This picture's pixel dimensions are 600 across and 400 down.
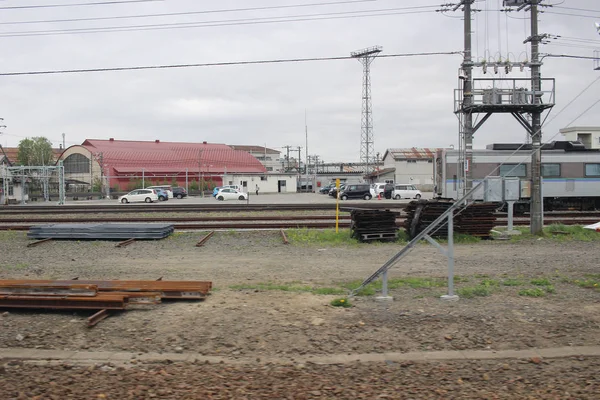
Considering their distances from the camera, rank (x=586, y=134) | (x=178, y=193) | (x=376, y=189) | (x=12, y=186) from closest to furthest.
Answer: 1. (x=376, y=189)
2. (x=12, y=186)
3. (x=586, y=134)
4. (x=178, y=193)

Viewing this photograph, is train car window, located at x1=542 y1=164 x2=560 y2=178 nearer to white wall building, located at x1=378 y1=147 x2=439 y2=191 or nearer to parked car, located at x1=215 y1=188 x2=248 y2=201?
parked car, located at x1=215 y1=188 x2=248 y2=201

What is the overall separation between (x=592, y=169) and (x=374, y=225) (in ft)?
62.2

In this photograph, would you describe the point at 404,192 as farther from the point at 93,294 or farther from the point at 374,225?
the point at 93,294

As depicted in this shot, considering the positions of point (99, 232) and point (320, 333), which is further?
point (99, 232)

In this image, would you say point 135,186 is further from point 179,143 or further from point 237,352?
point 237,352

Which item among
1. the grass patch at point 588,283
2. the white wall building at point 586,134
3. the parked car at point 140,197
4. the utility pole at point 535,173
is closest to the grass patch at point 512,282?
the grass patch at point 588,283

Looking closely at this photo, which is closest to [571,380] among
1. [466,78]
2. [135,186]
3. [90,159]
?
[466,78]

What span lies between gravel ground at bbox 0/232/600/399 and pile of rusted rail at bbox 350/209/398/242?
12.6ft

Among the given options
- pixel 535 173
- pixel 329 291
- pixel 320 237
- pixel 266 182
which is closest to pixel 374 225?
pixel 320 237

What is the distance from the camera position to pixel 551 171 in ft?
90.6

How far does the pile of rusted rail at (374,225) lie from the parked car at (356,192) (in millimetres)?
33786

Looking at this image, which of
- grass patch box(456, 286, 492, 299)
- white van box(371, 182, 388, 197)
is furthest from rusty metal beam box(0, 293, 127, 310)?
white van box(371, 182, 388, 197)

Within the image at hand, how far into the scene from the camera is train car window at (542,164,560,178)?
27.6m

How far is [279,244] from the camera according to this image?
15.0m
